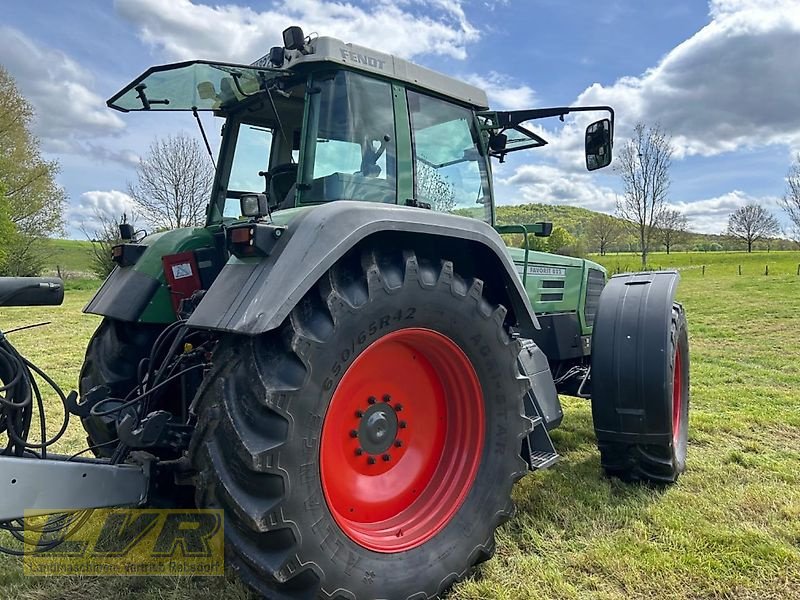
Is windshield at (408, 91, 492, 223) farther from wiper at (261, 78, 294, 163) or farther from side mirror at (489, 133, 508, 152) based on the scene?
wiper at (261, 78, 294, 163)

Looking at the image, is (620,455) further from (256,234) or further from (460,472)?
(256,234)

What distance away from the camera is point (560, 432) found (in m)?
4.79

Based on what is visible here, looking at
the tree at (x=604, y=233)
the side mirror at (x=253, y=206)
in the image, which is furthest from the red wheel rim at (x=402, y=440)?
the tree at (x=604, y=233)

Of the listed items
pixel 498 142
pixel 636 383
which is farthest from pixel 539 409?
pixel 498 142

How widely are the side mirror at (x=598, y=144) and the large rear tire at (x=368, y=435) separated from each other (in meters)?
1.64

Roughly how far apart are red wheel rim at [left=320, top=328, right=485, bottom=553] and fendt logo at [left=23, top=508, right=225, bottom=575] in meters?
0.56

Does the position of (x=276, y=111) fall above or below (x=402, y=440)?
above

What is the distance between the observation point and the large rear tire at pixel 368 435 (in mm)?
1918

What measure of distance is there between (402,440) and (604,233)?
42852 millimetres

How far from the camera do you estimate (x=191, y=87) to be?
302cm

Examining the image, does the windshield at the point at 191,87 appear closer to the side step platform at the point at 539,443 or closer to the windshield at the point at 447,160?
the windshield at the point at 447,160

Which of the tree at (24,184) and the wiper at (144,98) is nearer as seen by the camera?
the wiper at (144,98)

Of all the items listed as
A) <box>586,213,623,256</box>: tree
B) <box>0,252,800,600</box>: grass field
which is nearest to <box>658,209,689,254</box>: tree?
<box>586,213,623,256</box>: tree

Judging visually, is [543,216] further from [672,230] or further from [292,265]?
[292,265]
